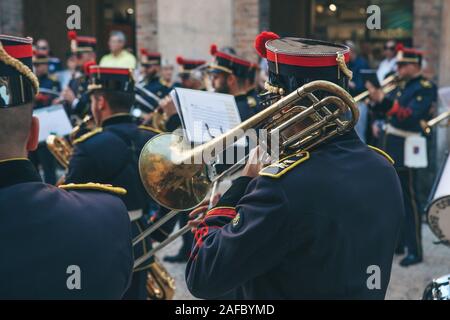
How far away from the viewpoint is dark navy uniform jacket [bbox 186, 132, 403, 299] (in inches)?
86.0

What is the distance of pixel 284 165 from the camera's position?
7.44ft

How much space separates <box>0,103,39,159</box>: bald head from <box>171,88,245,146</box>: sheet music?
1092 millimetres

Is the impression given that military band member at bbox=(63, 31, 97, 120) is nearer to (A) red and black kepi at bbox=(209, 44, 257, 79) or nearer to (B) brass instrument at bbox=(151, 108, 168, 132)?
(B) brass instrument at bbox=(151, 108, 168, 132)

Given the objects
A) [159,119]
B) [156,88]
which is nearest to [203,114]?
[159,119]

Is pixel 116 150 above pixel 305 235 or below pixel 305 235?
below

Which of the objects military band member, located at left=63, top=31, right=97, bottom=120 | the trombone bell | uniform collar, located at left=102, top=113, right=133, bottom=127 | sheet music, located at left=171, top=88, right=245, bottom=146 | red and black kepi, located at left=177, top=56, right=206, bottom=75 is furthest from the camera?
red and black kepi, located at left=177, top=56, right=206, bottom=75

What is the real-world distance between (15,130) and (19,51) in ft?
0.76

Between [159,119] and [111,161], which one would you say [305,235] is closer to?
[111,161]

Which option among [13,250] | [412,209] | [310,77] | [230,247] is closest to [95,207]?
[13,250]

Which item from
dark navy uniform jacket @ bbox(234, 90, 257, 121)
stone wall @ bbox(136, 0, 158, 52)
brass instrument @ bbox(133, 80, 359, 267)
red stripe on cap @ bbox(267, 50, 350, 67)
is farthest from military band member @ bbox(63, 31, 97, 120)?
red stripe on cap @ bbox(267, 50, 350, 67)

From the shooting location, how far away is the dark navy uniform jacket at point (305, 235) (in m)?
2.18

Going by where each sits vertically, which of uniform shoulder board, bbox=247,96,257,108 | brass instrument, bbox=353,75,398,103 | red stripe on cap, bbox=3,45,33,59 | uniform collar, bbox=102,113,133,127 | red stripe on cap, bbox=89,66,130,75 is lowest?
brass instrument, bbox=353,75,398,103

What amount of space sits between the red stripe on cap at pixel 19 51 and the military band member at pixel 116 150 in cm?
185

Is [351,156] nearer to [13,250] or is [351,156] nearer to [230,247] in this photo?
[230,247]
